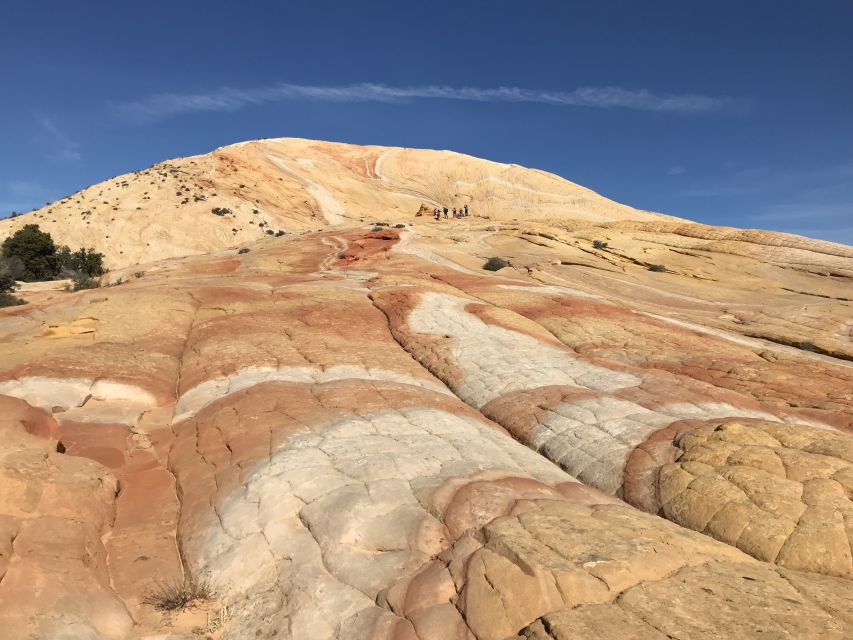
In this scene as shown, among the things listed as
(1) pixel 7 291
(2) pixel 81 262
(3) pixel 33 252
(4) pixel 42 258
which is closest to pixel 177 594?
(1) pixel 7 291

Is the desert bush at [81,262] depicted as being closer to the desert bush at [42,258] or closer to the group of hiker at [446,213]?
the desert bush at [42,258]

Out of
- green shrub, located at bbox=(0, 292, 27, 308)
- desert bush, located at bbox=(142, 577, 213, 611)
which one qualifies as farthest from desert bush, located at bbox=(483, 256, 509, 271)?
desert bush, located at bbox=(142, 577, 213, 611)

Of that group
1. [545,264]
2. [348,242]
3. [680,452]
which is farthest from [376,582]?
[348,242]

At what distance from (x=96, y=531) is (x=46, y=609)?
2.31 m

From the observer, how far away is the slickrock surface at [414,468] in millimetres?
6418

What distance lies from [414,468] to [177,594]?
170 inches

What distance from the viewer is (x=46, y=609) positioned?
6.38m

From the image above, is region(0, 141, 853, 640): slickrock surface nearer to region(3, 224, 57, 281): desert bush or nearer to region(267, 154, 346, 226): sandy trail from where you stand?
region(3, 224, 57, 281): desert bush

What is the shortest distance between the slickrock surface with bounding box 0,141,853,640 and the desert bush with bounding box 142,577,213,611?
0.11 metres

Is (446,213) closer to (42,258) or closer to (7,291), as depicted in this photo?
(42,258)

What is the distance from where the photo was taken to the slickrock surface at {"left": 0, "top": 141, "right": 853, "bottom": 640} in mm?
6418

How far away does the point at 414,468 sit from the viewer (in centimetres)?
984

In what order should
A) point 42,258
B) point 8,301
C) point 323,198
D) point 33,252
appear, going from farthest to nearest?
point 323,198, point 42,258, point 33,252, point 8,301

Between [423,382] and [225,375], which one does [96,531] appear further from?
[423,382]
